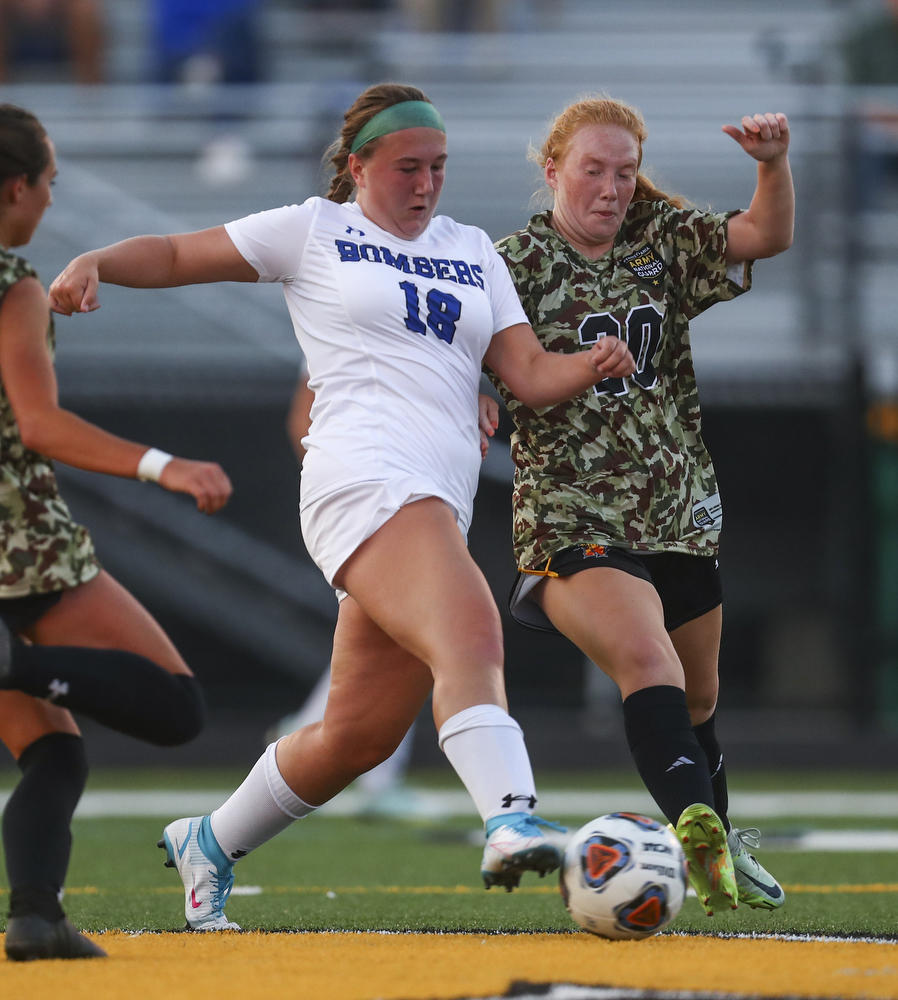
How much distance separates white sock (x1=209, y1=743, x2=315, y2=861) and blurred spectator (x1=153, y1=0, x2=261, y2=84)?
1009 cm

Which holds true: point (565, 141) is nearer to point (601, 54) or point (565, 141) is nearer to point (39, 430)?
point (39, 430)

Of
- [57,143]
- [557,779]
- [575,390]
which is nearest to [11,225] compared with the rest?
[575,390]

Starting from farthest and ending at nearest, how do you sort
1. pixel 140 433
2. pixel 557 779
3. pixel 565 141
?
pixel 140 433 < pixel 557 779 < pixel 565 141

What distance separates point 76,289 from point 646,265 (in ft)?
5.19

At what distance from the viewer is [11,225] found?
354 centimetres

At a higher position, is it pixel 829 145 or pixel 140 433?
pixel 829 145

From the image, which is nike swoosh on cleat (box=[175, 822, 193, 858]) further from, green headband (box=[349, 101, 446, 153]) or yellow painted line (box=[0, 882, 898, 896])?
green headband (box=[349, 101, 446, 153])

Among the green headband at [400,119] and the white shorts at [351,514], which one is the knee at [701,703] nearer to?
the white shorts at [351,514]

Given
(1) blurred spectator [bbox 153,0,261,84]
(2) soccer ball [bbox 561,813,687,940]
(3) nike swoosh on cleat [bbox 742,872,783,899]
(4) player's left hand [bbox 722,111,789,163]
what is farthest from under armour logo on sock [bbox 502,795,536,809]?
(1) blurred spectator [bbox 153,0,261,84]

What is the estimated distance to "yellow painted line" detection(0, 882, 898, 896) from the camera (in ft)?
16.6

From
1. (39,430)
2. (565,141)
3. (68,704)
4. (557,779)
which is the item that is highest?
(565,141)

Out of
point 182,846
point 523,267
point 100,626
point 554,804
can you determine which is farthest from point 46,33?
point 100,626

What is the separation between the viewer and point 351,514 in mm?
3529

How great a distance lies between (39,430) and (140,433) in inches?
311
